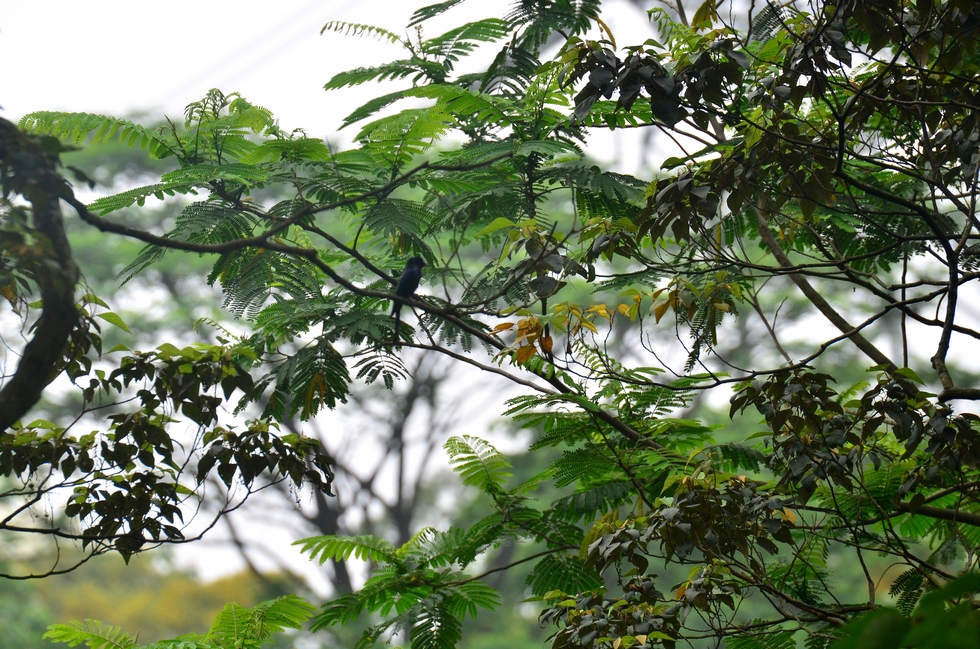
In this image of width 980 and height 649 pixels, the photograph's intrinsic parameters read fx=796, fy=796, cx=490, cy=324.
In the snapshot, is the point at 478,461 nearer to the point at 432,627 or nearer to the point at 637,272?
the point at 432,627

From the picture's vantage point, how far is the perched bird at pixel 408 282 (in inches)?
124

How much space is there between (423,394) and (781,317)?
628 cm

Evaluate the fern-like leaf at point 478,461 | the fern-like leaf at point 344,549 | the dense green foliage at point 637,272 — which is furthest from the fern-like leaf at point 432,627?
the fern-like leaf at point 478,461

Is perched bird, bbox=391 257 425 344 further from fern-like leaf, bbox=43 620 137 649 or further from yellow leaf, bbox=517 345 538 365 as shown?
fern-like leaf, bbox=43 620 137 649

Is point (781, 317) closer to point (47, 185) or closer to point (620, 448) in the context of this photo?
point (620, 448)

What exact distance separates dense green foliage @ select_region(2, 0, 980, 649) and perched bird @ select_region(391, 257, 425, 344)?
0.25ft

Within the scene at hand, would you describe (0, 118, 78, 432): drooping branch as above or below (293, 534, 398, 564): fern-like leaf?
above

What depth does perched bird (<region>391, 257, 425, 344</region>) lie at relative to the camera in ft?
10.3

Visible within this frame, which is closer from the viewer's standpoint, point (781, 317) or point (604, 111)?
point (604, 111)

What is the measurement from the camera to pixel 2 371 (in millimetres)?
2234

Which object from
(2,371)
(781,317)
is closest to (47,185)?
(2,371)

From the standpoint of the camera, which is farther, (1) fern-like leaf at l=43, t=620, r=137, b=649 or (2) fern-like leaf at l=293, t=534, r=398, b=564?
(2) fern-like leaf at l=293, t=534, r=398, b=564

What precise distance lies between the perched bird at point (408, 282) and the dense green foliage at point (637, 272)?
8cm

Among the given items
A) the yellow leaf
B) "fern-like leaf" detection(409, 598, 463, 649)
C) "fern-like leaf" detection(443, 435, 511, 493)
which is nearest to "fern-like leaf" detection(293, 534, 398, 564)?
"fern-like leaf" detection(409, 598, 463, 649)
